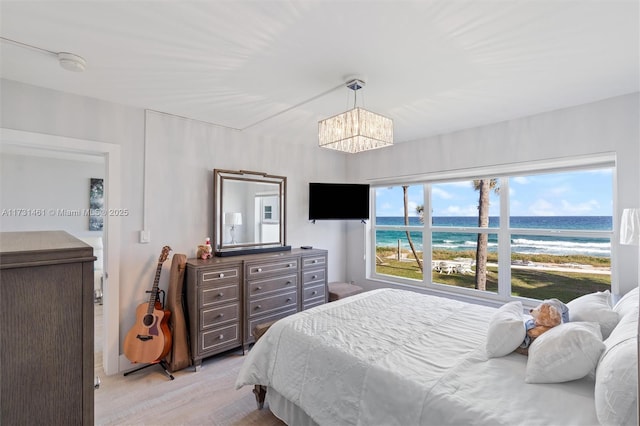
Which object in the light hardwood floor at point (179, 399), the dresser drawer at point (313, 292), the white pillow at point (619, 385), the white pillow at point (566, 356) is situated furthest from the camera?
the dresser drawer at point (313, 292)

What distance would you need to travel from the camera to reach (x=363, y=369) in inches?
59.4

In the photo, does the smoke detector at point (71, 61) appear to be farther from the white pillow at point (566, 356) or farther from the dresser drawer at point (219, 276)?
the white pillow at point (566, 356)

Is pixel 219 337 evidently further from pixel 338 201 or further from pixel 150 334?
pixel 338 201

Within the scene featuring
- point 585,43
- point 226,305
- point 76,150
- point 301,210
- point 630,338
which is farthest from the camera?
point 301,210

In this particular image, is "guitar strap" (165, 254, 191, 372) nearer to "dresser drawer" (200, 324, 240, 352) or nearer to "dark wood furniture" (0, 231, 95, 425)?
"dresser drawer" (200, 324, 240, 352)

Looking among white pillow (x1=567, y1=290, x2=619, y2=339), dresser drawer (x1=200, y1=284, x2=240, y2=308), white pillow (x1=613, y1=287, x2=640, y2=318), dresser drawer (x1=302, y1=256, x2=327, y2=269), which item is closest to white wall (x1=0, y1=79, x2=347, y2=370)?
dresser drawer (x1=200, y1=284, x2=240, y2=308)

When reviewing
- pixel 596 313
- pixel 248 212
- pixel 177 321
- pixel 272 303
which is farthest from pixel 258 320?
pixel 596 313

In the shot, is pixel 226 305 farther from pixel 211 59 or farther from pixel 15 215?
pixel 15 215

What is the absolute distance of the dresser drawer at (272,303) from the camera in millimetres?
3096

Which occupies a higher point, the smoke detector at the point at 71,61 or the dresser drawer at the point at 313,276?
the smoke detector at the point at 71,61

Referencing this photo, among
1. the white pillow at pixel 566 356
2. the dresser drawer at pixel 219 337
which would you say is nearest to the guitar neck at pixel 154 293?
the dresser drawer at pixel 219 337

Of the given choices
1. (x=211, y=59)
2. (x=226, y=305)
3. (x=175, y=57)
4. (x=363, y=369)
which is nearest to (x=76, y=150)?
(x=175, y=57)

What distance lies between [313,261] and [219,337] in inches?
54.1

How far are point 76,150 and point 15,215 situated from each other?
128 inches
